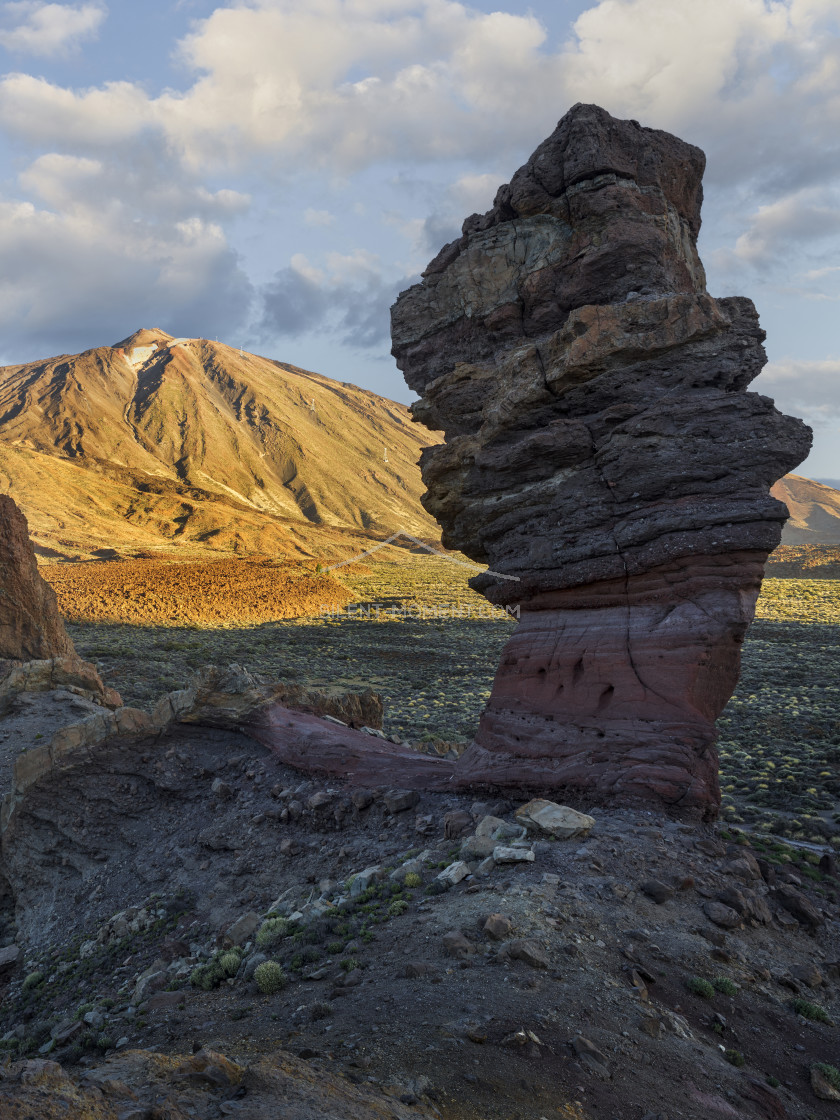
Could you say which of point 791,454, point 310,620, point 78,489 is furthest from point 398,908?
point 78,489

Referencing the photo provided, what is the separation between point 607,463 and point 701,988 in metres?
7.13

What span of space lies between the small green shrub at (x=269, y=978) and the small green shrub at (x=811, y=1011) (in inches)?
204

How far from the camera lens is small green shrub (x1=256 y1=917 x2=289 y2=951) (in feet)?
26.0

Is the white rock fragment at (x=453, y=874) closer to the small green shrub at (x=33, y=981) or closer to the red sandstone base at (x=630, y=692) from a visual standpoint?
the red sandstone base at (x=630, y=692)

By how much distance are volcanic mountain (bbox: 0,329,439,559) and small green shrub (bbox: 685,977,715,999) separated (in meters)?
78.3

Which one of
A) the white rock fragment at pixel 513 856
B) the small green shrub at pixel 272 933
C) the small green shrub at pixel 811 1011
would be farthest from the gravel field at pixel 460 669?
the small green shrub at pixel 272 933

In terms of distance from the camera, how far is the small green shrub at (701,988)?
21.1 ft

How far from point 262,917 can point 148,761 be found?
5.47 metres

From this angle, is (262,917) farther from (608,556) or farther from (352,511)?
(352,511)

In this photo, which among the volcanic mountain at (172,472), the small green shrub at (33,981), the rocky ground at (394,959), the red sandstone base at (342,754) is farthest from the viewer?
the volcanic mountain at (172,472)

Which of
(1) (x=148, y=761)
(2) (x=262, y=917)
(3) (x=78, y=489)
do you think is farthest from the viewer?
(3) (x=78, y=489)

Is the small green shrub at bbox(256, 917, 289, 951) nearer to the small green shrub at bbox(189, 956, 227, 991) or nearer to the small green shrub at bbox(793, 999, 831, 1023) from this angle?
the small green shrub at bbox(189, 956, 227, 991)

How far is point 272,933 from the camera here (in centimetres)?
805

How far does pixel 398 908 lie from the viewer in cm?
777
